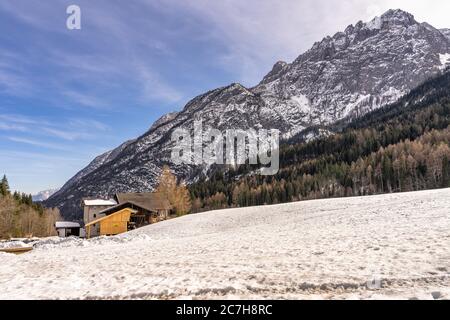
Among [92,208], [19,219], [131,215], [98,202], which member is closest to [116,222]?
[131,215]

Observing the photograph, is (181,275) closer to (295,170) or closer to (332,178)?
(332,178)

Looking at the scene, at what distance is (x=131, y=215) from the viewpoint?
80812 mm

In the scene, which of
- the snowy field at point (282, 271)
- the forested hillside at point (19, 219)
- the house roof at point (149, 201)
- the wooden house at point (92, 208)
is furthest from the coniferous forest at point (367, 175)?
the snowy field at point (282, 271)

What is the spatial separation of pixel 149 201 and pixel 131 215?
991cm

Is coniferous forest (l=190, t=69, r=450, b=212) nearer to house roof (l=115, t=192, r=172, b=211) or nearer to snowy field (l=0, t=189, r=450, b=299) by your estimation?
house roof (l=115, t=192, r=172, b=211)

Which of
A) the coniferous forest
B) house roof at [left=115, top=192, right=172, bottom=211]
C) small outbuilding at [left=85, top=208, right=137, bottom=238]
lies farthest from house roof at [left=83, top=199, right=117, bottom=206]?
the coniferous forest

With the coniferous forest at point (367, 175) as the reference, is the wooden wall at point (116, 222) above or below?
below

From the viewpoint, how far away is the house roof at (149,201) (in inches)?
3231

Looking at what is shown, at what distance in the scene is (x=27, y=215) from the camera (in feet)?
334

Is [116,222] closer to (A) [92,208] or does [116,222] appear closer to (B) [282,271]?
(A) [92,208]

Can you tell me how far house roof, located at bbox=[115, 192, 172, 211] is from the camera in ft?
269

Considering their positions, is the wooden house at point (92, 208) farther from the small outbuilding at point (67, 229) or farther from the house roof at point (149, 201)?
the house roof at point (149, 201)
